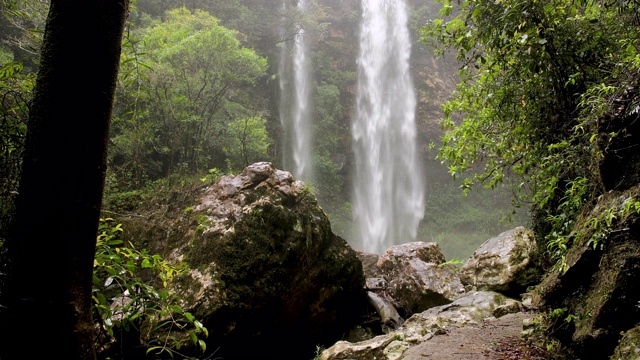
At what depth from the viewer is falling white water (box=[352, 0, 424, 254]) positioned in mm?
25297

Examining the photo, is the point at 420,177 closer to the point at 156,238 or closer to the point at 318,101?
the point at 318,101

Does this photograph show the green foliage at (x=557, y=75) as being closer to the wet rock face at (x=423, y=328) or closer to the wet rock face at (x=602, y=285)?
the wet rock face at (x=602, y=285)

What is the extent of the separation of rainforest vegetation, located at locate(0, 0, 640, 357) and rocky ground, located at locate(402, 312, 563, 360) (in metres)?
0.84

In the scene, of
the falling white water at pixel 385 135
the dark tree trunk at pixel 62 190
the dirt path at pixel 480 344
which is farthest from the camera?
the falling white water at pixel 385 135

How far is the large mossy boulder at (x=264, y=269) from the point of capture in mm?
4969

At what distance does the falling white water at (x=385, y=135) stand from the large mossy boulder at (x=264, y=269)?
17830mm

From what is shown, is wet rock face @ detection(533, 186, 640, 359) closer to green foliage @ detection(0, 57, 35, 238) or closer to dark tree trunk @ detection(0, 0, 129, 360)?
dark tree trunk @ detection(0, 0, 129, 360)

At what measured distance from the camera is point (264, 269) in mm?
5449

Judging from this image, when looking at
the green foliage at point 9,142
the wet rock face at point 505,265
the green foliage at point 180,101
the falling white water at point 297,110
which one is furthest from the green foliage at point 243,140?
the green foliage at point 9,142

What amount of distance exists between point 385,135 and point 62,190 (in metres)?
26.2

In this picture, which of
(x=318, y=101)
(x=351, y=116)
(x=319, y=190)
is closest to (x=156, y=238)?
(x=319, y=190)

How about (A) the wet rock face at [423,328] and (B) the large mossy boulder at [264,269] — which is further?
(B) the large mossy boulder at [264,269]

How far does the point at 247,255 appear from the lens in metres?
5.42

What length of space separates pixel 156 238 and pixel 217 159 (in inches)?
323
